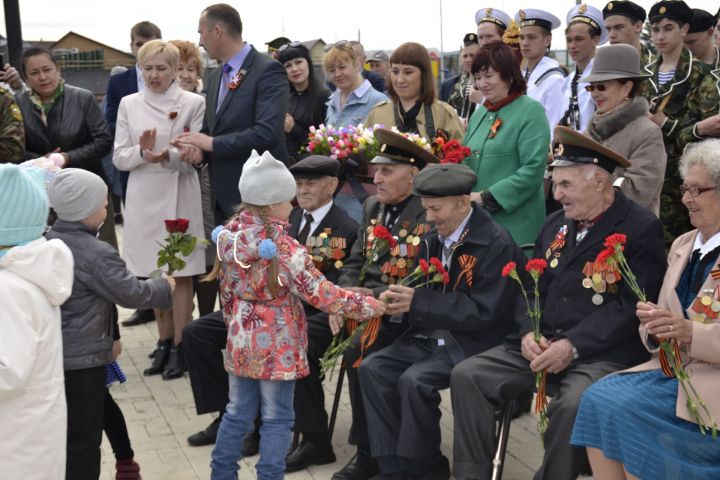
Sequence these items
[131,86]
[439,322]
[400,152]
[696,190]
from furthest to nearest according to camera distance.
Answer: [131,86], [400,152], [439,322], [696,190]

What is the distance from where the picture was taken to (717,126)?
5461 mm

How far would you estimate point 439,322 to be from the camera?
4734 mm

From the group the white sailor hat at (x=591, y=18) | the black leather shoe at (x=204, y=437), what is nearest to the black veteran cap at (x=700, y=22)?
the white sailor hat at (x=591, y=18)

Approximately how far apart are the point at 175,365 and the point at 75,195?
2.74m

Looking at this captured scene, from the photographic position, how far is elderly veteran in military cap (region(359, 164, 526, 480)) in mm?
4707

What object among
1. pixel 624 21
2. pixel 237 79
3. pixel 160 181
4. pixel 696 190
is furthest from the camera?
pixel 160 181

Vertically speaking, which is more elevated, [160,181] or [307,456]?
[160,181]

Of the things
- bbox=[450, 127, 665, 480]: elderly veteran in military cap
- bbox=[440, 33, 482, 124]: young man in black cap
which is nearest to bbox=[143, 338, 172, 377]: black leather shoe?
bbox=[440, 33, 482, 124]: young man in black cap

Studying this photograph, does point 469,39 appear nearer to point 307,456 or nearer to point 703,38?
point 703,38

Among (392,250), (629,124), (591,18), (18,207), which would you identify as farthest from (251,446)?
(591,18)

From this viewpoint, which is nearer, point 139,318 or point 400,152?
point 400,152

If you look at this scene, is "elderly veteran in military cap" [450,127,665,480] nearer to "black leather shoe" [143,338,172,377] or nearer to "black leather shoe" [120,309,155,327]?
"black leather shoe" [143,338,172,377]

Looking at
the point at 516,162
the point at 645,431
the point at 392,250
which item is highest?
the point at 516,162

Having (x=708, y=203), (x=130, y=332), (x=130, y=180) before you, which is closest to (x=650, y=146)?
(x=708, y=203)
